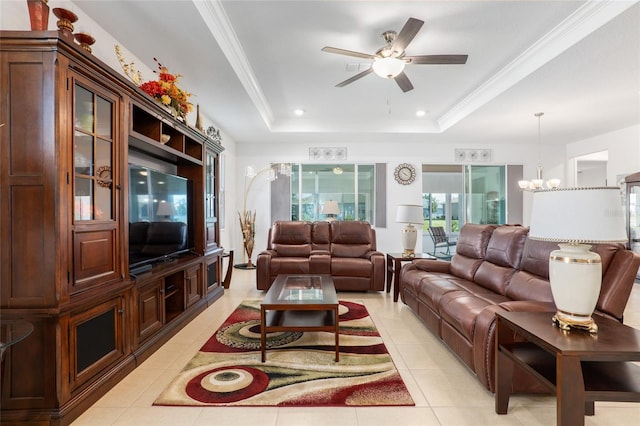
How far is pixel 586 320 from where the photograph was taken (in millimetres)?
1536

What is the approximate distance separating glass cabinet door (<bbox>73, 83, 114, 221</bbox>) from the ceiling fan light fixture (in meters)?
2.15

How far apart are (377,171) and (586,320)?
545 cm

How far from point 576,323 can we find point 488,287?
1427 mm

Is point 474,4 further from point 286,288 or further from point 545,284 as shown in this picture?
point 286,288

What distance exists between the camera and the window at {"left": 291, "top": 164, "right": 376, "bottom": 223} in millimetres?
6883

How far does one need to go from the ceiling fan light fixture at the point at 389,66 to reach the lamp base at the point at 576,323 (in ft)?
7.41

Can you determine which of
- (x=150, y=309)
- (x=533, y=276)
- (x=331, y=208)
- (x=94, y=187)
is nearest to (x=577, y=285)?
(x=533, y=276)

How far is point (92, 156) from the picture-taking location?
1.97 m

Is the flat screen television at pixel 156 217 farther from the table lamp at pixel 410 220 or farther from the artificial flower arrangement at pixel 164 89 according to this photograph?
the table lamp at pixel 410 220

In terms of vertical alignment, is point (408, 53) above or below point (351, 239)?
above

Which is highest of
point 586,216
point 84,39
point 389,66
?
point 389,66

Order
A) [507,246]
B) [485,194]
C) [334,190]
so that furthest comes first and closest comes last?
[485,194], [334,190], [507,246]

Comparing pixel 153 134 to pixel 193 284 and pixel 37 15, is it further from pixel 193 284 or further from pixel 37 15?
pixel 193 284

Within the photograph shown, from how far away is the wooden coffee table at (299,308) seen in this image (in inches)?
95.8
